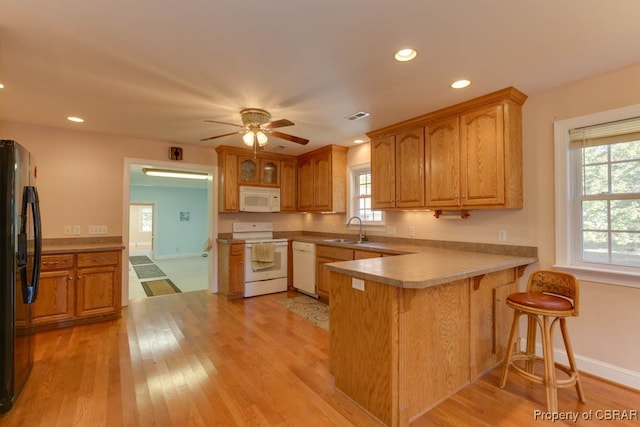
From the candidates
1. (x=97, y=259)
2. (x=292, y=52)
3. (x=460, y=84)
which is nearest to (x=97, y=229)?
(x=97, y=259)

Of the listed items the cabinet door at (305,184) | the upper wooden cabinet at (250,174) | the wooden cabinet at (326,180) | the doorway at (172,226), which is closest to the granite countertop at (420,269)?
the wooden cabinet at (326,180)

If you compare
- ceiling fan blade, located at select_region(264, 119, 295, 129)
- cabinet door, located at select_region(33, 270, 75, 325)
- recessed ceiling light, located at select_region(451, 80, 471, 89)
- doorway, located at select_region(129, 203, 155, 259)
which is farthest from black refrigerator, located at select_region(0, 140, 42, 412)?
doorway, located at select_region(129, 203, 155, 259)

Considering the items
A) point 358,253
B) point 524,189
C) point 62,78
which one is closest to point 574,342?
point 524,189

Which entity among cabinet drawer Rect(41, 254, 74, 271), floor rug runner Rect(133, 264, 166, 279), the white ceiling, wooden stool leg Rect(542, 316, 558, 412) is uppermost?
the white ceiling

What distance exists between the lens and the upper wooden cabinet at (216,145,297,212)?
4762mm

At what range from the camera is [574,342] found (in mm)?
2498

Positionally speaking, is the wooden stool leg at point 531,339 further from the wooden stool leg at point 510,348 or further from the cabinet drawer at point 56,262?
the cabinet drawer at point 56,262

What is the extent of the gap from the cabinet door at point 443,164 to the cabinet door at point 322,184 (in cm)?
181

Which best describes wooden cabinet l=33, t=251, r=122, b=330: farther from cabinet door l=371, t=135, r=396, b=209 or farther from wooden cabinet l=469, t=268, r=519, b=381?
wooden cabinet l=469, t=268, r=519, b=381

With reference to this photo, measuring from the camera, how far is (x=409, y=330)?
184 cm

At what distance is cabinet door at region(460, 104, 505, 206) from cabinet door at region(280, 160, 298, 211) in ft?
10.4

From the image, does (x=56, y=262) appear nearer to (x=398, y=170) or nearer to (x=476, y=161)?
(x=398, y=170)

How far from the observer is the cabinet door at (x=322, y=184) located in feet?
15.7

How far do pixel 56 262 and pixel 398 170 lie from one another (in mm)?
4064
